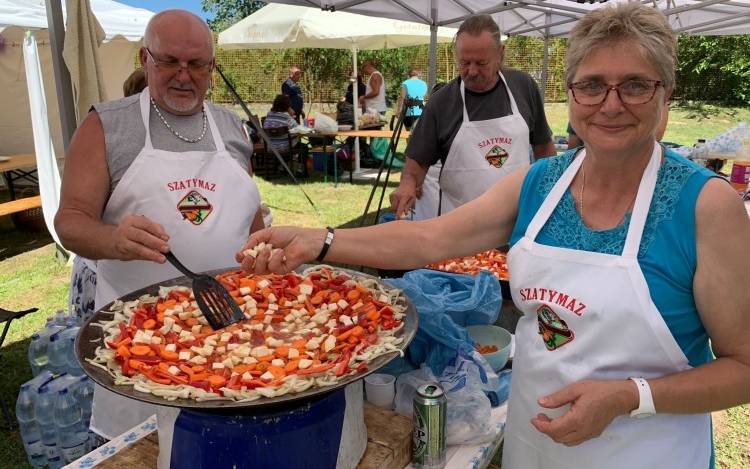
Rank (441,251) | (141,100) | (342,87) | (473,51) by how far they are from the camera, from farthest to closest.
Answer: (342,87)
(473,51)
(141,100)
(441,251)

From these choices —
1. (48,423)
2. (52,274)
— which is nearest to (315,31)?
(52,274)

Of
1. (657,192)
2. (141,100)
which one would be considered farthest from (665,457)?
(141,100)

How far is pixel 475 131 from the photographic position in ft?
11.2

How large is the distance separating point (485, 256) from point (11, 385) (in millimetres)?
3188

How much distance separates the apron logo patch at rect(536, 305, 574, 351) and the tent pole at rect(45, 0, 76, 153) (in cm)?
333

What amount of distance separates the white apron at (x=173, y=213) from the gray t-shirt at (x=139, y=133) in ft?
0.09

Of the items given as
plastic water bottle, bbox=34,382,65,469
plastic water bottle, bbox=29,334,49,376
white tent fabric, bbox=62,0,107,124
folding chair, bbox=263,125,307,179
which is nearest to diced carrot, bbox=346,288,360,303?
plastic water bottle, bbox=34,382,65,469

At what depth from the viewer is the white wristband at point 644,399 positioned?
1.20 m

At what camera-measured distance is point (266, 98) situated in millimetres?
21141

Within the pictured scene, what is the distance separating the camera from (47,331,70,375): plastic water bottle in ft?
11.1

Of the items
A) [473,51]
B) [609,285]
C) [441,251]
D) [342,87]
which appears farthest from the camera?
[342,87]

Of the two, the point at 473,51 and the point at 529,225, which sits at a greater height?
the point at 473,51

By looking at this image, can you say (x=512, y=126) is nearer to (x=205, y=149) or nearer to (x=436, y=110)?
(x=436, y=110)

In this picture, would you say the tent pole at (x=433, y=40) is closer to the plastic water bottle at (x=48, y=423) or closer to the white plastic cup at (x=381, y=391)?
the plastic water bottle at (x=48, y=423)
